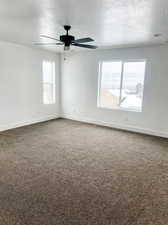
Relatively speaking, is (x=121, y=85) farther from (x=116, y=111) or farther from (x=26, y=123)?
(x=26, y=123)

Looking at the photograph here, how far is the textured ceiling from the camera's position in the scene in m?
2.24

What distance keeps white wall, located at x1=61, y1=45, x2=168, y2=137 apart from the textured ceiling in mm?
808

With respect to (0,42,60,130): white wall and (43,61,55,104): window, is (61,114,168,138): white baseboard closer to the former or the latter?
(43,61,55,104): window

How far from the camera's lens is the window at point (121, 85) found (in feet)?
16.4

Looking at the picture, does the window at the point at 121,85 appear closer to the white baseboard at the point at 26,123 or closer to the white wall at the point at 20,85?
the white baseboard at the point at 26,123

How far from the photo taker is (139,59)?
→ 4820mm

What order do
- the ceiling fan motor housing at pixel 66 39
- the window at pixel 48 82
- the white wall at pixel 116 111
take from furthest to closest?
the window at pixel 48 82 → the white wall at pixel 116 111 → the ceiling fan motor housing at pixel 66 39

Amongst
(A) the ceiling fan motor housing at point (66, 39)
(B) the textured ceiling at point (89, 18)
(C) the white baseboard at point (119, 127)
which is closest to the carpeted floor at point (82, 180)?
(C) the white baseboard at point (119, 127)

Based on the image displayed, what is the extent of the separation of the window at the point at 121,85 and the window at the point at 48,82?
1.93 m

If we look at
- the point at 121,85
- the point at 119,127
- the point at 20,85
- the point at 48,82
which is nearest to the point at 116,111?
the point at 119,127

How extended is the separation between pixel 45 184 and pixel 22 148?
1.54m

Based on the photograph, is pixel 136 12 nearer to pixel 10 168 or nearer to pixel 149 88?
pixel 149 88

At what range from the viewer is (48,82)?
6.20m

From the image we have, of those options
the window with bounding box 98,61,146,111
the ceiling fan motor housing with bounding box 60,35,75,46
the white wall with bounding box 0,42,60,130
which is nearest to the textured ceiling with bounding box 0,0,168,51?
the ceiling fan motor housing with bounding box 60,35,75,46
